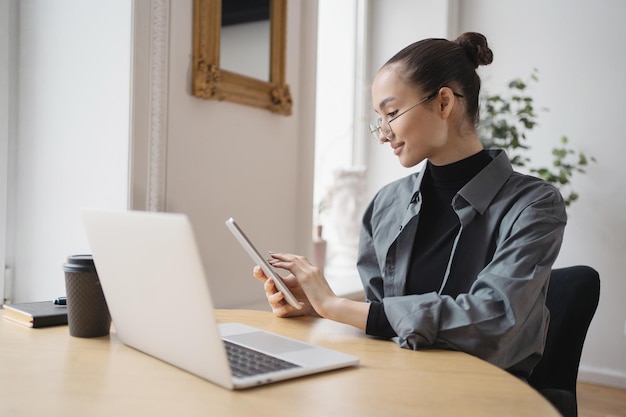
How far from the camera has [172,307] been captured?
871 mm

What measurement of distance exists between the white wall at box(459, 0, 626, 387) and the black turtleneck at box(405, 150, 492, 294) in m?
2.20

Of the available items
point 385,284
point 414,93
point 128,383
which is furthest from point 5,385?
point 414,93

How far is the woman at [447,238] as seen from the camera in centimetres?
115

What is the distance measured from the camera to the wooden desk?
2.56ft

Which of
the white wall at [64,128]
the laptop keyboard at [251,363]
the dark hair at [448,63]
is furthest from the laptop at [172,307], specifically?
the white wall at [64,128]

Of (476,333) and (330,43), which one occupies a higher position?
(330,43)

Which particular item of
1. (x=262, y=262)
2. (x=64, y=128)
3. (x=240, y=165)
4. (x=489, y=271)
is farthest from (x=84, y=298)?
(x=240, y=165)

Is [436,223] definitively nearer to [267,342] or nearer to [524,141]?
[267,342]

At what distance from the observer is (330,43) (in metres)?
3.69

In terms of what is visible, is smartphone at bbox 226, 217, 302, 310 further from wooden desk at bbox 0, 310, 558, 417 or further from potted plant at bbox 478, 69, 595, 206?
potted plant at bbox 478, 69, 595, 206

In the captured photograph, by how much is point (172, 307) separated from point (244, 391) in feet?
0.50

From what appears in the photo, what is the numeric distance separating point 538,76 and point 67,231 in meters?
2.74

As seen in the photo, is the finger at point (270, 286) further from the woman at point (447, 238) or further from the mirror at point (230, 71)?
the mirror at point (230, 71)

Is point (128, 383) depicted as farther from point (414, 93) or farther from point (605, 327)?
point (605, 327)
